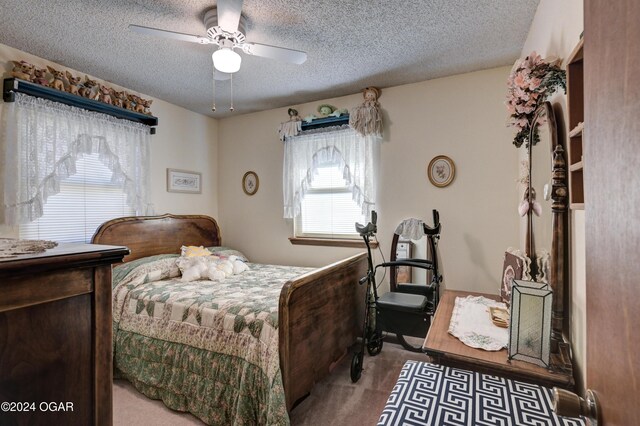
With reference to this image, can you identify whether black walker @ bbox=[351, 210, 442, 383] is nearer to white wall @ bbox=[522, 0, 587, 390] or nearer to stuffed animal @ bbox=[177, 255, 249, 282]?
white wall @ bbox=[522, 0, 587, 390]

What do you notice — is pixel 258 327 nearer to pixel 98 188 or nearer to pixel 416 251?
pixel 416 251

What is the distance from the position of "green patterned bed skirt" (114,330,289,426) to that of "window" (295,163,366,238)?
76.0 inches

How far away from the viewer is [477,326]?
1.61 m

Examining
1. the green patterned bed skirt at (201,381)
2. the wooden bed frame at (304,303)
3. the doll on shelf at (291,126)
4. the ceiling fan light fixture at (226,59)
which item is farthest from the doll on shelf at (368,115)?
the green patterned bed skirt at (201,381)

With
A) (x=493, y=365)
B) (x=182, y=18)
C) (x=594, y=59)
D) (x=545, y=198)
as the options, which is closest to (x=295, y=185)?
(x=182, y=18)

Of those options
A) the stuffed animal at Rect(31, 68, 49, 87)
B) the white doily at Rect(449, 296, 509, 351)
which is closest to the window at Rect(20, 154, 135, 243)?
the stuffed animal at Rect(31, 68, 49, 87)

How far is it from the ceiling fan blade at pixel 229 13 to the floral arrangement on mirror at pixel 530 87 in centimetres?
150

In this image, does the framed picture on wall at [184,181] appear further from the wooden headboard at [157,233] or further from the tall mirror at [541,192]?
the tall mirror at [541,192]

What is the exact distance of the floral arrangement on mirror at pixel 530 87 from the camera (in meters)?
1.37

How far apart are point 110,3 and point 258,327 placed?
2238 mm

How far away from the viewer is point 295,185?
3646mm

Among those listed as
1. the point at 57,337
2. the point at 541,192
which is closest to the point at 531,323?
the point at 541,192

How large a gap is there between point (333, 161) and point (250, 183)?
50.1 inches

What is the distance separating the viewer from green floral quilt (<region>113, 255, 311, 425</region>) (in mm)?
1813
